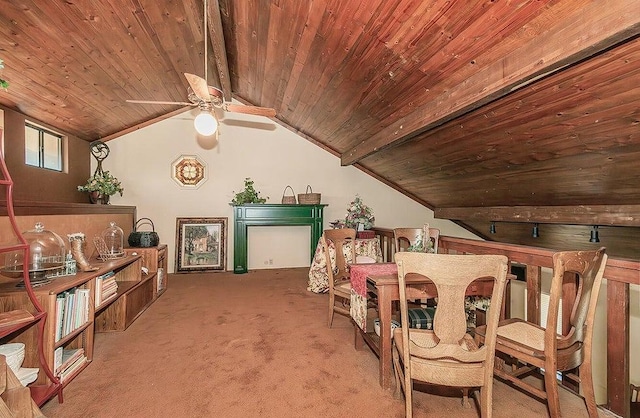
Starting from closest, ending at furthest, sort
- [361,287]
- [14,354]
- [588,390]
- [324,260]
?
[588,390], [14,354], [361,287], [324,260]

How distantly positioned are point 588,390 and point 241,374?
84.0 inches

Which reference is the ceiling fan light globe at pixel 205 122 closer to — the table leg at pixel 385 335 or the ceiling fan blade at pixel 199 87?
the ceiling fan blade at pixel 199 87

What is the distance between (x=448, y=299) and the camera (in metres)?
1.48

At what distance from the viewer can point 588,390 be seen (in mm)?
1627

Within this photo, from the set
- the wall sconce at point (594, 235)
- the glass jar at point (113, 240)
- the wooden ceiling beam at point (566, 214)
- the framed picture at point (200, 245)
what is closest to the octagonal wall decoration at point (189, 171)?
the framed picture at point (200, 245)

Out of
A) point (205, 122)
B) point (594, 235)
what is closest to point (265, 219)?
point (205, 122)

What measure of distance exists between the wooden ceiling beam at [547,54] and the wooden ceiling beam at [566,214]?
223cm

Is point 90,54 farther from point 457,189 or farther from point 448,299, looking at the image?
point 457,189

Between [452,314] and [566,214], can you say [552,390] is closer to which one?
[452,314]

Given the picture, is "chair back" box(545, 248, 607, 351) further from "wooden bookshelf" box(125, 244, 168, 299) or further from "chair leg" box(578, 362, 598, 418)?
"wooden bookshelf" box(125, 244, 168, 299)

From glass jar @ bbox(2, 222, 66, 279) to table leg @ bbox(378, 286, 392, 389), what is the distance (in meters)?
2.39

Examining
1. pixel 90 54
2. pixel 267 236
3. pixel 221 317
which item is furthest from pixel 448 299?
pixel 267 236

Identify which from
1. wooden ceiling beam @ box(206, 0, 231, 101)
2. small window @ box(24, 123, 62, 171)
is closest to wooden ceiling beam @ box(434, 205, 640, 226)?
wooden ceiling beam @ box(206, 0, 231, 101)

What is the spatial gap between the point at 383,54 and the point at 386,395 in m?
2.70
